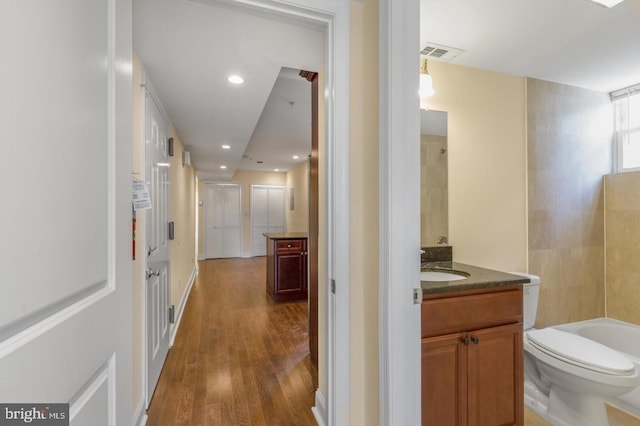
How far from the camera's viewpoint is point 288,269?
12.5 feet

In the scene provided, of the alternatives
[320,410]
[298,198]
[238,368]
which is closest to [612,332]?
[320,410]

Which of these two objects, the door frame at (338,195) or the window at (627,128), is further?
the window at (627,128)

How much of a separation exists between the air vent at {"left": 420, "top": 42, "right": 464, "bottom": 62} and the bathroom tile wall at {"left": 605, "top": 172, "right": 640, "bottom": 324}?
6.68 ft

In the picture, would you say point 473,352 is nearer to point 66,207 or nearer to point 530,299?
point 530,299

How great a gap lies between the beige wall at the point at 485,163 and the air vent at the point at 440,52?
0.05 meters

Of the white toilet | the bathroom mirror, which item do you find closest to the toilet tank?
the white toilet

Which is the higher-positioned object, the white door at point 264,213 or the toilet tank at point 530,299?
the white door at point 264,213

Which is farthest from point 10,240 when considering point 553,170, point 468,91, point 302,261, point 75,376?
point 302,261

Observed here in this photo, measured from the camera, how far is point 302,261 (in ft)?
12.7

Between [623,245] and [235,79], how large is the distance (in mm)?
3635

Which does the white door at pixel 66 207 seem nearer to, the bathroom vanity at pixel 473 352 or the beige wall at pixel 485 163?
the bathroom vanity at pixel 473 352

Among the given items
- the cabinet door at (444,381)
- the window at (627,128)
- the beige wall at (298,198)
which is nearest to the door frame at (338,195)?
the cabinet door at (444,381)

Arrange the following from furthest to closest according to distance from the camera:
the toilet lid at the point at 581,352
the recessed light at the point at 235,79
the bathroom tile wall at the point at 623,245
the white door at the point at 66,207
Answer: the bathroom tile wall at the point at 623,245 → the recessed light at the point at 235,79 → the toilet lid at the point at 581,352 → the white door at the point at 66,207

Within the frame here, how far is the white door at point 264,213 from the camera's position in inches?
312
